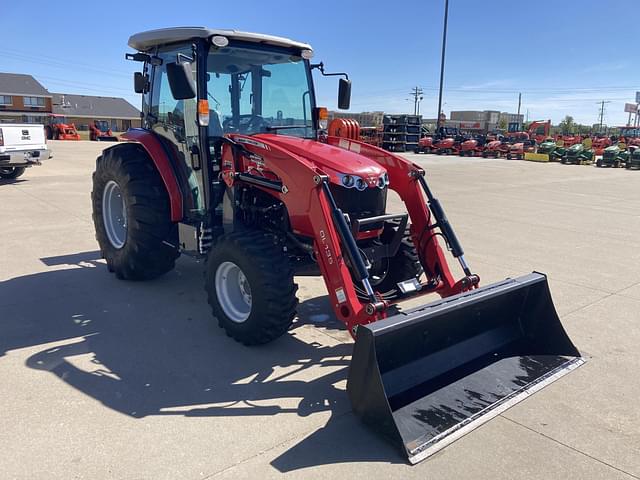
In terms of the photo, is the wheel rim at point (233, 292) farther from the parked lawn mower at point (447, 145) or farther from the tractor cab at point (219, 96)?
the parked lawn mower at point (447, 145)

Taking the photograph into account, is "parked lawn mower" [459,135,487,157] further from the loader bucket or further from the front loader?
the loader bucket

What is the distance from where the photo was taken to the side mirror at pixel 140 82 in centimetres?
546

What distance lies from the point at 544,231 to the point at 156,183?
270 inches

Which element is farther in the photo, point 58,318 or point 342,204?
point 58,318

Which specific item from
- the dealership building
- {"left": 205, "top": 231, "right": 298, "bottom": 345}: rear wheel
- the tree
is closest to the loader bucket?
{"left": 205, "top": 231, "right": 298, "bottom": 345}: rear wheel

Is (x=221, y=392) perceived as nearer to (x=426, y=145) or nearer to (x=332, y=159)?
(x=332, y=159)

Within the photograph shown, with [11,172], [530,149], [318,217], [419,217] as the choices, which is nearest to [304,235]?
[318,217]

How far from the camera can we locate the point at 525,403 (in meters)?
3.39

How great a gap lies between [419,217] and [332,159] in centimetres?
99

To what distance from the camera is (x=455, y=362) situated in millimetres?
3633

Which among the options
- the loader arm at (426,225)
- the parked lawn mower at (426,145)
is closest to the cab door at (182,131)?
the loader arm at (426,225)

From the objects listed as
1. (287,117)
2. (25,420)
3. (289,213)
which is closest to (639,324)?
(289,213)

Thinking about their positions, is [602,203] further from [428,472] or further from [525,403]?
[428,472]

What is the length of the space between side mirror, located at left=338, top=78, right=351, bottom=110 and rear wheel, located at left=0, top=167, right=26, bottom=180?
38.8ft
